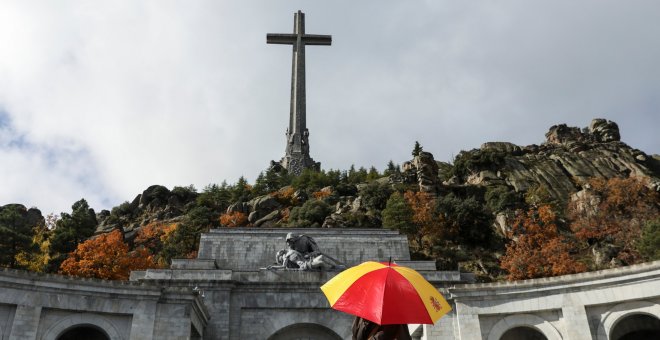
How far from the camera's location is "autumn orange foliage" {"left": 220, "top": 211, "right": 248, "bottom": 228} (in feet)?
214

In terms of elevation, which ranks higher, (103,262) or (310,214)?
(310,214)

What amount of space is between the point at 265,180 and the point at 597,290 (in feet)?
205

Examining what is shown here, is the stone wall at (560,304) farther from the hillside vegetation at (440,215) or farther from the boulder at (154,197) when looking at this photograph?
the boulder at (154,197)

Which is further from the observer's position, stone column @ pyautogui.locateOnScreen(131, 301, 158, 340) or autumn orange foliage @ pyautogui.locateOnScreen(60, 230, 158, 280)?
autumn orange foliage @ pyautogui.locateOnScreen(60, 230, 158, 280)

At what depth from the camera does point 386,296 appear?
764cm

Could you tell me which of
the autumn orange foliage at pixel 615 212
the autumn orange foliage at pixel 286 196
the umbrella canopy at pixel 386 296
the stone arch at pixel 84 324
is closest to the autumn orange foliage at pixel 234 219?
the autumn orange foliage at pixel 286 196

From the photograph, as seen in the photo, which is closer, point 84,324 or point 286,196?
point 84,324

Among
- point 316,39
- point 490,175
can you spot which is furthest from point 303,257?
point 316,39

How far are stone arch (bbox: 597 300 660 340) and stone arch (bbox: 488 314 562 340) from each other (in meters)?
2.20

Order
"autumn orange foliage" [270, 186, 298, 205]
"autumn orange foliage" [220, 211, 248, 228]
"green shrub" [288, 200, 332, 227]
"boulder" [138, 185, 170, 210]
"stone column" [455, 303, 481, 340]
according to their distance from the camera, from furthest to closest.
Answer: "boulder" [138, 185, 170, 210] < "autumn orange foliage" [270, 186, 298, 205] < "autumn orange foliage" [220, 211, 248, 228] < "green shrub" [288, 200, 332, 227] < "stone column" [455, 303, 481, 340]

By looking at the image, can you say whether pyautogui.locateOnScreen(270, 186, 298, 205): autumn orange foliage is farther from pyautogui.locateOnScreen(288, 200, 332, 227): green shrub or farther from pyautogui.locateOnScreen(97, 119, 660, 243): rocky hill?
pyautogui.locateOnScreen(288, 200, 332, 227): green shrub

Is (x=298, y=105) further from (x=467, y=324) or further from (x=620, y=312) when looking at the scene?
(x=620, y=312)

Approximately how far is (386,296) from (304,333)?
951 inches

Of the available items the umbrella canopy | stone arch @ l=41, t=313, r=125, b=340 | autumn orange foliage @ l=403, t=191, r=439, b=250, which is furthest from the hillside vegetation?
the umbrella canopy
